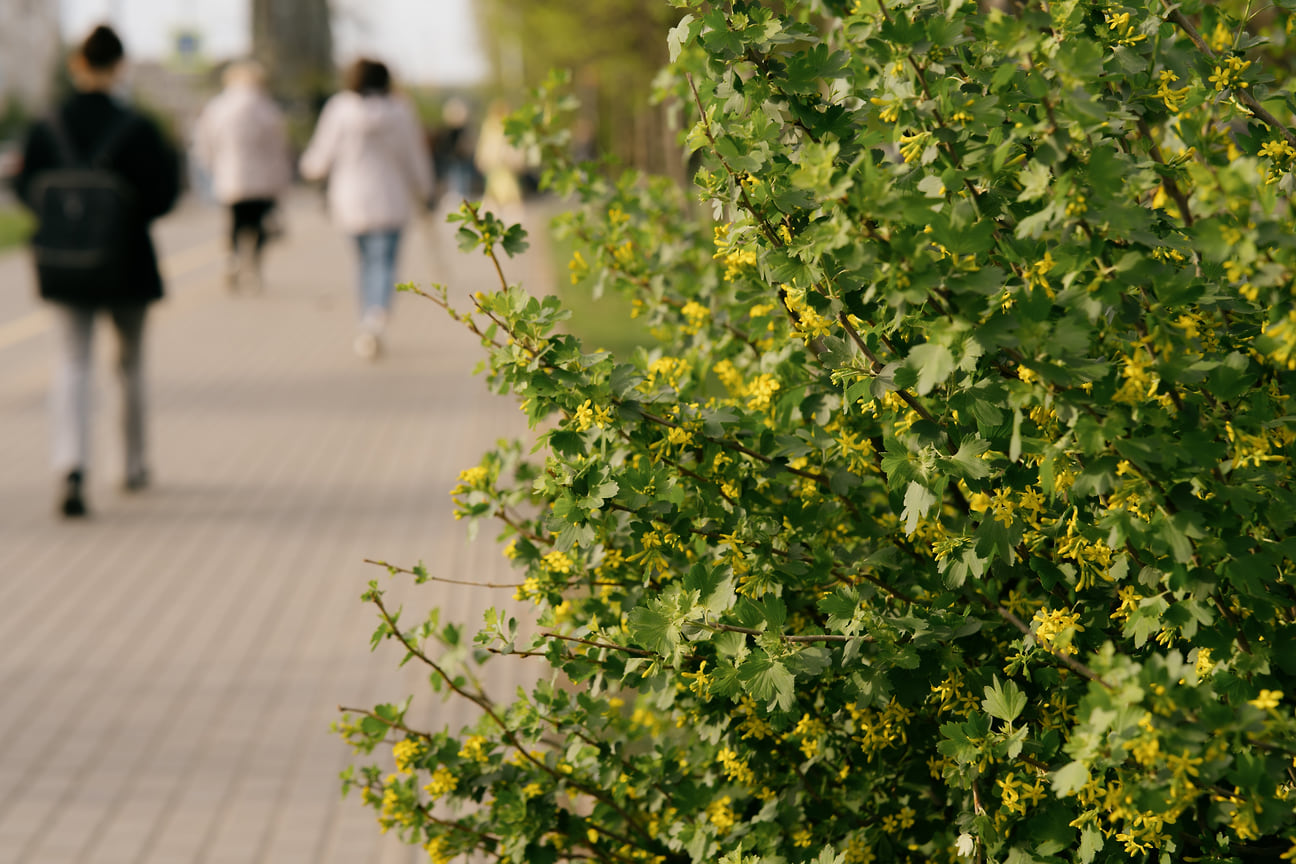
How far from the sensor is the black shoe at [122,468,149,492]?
766 centimetres

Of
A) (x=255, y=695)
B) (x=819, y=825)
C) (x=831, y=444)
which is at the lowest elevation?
(x=255, y=695)

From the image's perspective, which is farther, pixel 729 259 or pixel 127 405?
pixel 127 405

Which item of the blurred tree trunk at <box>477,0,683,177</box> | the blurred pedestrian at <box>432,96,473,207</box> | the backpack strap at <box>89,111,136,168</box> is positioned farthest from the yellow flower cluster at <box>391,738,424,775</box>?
the blurred pedestrian at <box>432,96,473,207</box>

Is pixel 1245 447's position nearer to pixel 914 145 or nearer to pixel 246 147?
pixel 914 145

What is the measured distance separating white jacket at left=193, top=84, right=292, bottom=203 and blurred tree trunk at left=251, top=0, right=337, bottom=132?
1551 inches

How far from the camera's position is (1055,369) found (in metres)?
1.73

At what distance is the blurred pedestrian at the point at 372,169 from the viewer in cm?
→ 1150

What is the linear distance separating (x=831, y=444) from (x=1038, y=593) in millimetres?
373

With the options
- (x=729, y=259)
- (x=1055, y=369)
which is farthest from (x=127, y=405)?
(x=1055, y=369)

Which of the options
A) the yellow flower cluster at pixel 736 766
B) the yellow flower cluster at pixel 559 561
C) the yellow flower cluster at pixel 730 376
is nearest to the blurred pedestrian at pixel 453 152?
the yellow flower cluster at pixel 730 376

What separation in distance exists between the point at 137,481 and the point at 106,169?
1.57 m

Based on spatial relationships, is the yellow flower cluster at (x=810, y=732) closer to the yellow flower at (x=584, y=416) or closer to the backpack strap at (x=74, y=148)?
the yellow flower at (x=584, y=416)

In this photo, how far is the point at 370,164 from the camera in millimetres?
11539

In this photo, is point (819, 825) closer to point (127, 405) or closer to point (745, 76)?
point (745, 76)
